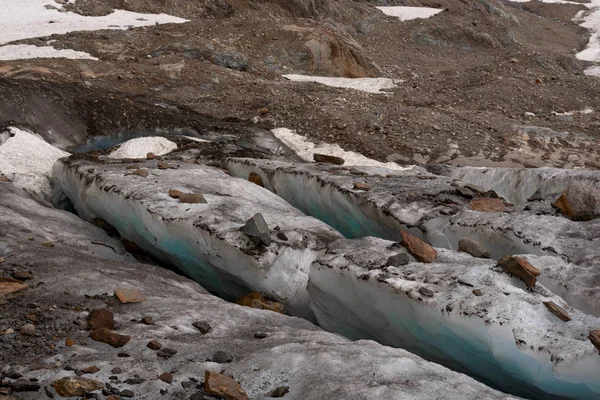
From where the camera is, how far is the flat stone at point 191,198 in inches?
335

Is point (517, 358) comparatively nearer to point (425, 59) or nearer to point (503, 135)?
point (503, 135)

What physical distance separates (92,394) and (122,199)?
15.3ft

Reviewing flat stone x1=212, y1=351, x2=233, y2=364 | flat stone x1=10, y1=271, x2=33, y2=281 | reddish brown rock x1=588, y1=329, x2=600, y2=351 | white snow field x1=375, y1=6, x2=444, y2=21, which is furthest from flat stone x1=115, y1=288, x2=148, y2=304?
white snow field x1=375, y1=6, x2=444, y2=21

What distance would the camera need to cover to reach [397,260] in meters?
6.83

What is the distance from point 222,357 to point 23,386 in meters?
1.52

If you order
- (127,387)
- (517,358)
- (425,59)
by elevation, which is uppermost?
(127,387)

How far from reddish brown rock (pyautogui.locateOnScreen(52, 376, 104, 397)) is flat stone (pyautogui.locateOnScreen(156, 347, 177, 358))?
0.63 m

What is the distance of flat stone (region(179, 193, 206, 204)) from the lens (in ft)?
27.9

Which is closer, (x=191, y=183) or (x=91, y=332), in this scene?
(x=91, y=332)

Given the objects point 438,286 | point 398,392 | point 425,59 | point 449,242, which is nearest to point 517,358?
point 438,286

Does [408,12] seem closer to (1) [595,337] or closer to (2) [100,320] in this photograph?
(1) [595,337]

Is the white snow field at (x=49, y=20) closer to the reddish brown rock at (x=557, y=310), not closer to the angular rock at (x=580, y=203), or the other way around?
the angular rock at (x=580, y=203)

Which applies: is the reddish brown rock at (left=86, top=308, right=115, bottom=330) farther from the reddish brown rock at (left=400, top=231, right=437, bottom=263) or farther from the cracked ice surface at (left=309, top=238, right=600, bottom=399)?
the reddish brown rock at (left=400, top=231, right=437, bottom=263)

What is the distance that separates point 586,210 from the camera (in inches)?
317
